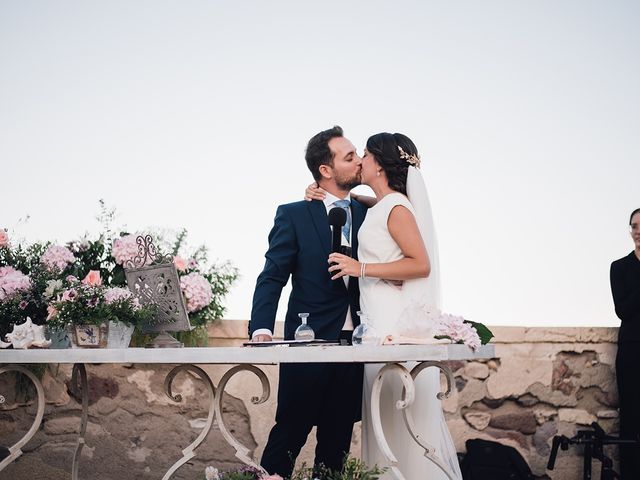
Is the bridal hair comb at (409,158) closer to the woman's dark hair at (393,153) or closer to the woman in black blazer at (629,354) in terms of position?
the woman's dark hair at (393,153)

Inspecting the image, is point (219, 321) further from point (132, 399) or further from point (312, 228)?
point (312, 228)

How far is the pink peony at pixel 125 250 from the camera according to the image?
9.65 ft

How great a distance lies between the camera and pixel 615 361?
4.54 metres

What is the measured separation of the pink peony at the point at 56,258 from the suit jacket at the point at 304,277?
856 millimetres

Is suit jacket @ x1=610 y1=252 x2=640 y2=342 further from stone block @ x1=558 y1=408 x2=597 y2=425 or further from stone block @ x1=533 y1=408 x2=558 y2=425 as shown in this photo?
stone block @ x1=533 y1=408 x2=558 y2=425

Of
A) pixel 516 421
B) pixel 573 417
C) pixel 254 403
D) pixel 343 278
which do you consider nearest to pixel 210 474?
pixel 254 403

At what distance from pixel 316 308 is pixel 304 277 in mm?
155

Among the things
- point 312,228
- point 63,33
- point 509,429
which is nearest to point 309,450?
point 509,429

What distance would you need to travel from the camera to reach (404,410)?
236cm

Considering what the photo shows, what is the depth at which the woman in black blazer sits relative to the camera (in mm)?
4289

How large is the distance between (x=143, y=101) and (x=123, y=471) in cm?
309

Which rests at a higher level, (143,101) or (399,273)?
(143,101)

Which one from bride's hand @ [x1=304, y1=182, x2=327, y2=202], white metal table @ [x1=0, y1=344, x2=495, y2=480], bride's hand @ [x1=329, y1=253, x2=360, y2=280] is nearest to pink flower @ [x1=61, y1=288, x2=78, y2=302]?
white metal table @ [x1=0, y1=344, x2=495, y2=480]

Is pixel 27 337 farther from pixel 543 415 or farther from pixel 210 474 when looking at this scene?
pixel 543 415
